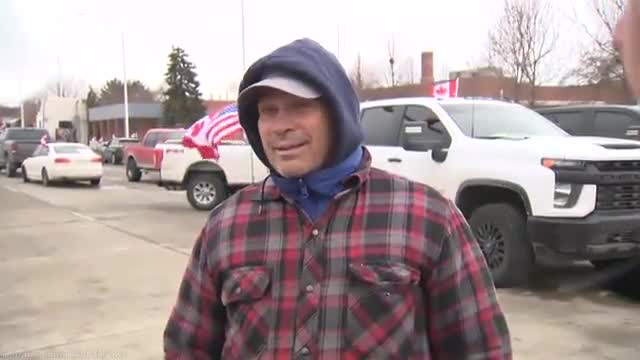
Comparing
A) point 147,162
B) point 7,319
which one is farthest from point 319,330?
point 147,162

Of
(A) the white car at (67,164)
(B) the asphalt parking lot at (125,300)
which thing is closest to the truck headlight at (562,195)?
(B) the asphalt parking lot at (125,300)

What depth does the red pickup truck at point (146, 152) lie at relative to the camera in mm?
22828

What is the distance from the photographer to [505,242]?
7.04 m

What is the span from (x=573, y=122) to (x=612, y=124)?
0.55 meters

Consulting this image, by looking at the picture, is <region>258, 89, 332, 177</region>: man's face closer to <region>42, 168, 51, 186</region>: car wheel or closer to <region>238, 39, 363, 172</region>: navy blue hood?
<region>238, 39, 363, 172</region>: navy blue hood

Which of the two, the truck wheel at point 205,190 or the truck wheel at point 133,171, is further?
the truck wheel at point 133,171

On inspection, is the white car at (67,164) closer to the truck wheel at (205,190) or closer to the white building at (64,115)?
the truck wheel at (205,190)

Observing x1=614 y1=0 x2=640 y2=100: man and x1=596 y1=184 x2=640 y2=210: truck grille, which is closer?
x1=614 y1=0 x2=640 y2=100: man

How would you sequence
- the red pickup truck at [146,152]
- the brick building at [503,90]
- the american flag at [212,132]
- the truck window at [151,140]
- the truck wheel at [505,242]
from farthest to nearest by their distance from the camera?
the brick building at [503,90] → the truck window at [151,140] → the red pickup truck at [146,152] → the american flag at [212,132] → the truck wheel at [505,242]

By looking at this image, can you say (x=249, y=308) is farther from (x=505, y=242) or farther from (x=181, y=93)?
(x=181, y=93)

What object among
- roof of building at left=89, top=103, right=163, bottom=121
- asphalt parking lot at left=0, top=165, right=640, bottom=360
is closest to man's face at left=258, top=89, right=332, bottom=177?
asphalt parking lot at left=0, top=165, right=640, bottom=360

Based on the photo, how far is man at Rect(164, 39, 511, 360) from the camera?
1754 mm

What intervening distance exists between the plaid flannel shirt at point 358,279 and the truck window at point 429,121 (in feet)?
19.5

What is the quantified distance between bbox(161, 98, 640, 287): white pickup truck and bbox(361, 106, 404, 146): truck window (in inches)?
0.5
